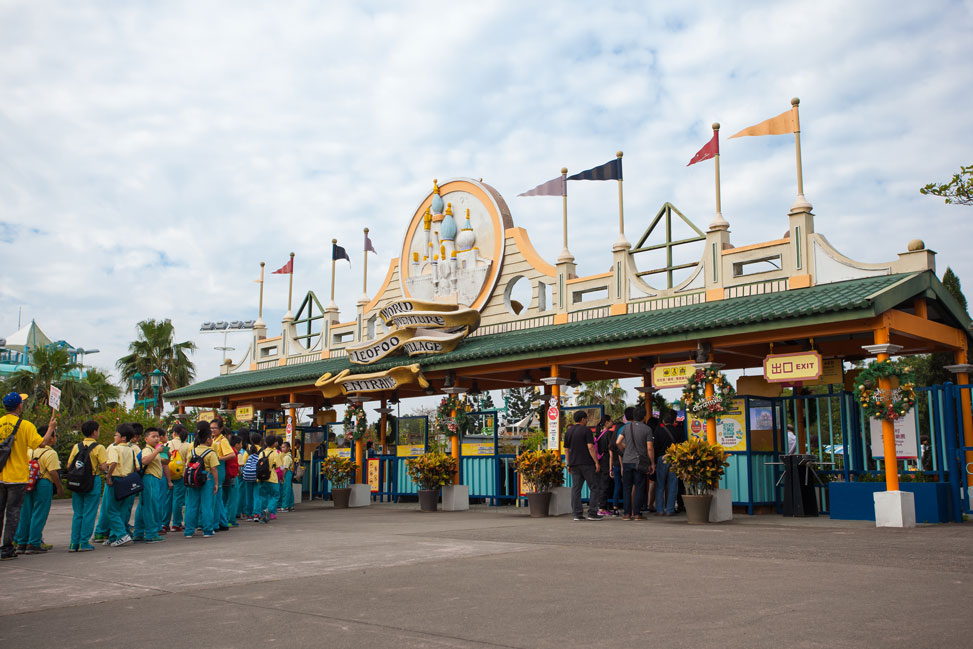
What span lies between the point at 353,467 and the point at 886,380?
13.3 m

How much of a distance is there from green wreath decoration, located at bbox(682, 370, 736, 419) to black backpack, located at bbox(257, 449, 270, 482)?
790 centimetres

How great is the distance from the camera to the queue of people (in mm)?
14523

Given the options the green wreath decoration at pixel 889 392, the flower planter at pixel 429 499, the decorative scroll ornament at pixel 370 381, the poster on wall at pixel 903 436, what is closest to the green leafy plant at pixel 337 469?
the decorative scroll ornament at pixel 370 381

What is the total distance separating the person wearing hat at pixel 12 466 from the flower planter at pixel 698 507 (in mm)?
9614

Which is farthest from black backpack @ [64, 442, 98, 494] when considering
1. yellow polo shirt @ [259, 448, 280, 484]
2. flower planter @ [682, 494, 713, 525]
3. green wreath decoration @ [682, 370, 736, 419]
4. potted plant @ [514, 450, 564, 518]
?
green wreath decoration @ [682, 370, 736, 419]

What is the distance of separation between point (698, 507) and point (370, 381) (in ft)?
32.2

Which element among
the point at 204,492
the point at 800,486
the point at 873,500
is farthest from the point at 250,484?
the point at 873,500

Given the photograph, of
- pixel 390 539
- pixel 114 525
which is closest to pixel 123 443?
pixel 114 525

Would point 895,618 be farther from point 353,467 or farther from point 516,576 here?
point 353,467

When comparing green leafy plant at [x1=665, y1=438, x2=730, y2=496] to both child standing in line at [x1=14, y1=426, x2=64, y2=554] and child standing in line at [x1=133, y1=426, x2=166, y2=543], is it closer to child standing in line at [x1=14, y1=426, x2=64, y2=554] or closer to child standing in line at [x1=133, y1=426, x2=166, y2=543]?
child standing in line at [x1=133, y1=426, x2=166, y2=543]

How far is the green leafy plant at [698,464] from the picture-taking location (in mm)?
13539

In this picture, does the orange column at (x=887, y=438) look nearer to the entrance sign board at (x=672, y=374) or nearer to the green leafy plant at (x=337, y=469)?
the entrance sign board at (x=672, y=374)

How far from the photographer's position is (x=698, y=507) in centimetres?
1354

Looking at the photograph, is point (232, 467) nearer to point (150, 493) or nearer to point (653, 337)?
point (150, 493)
